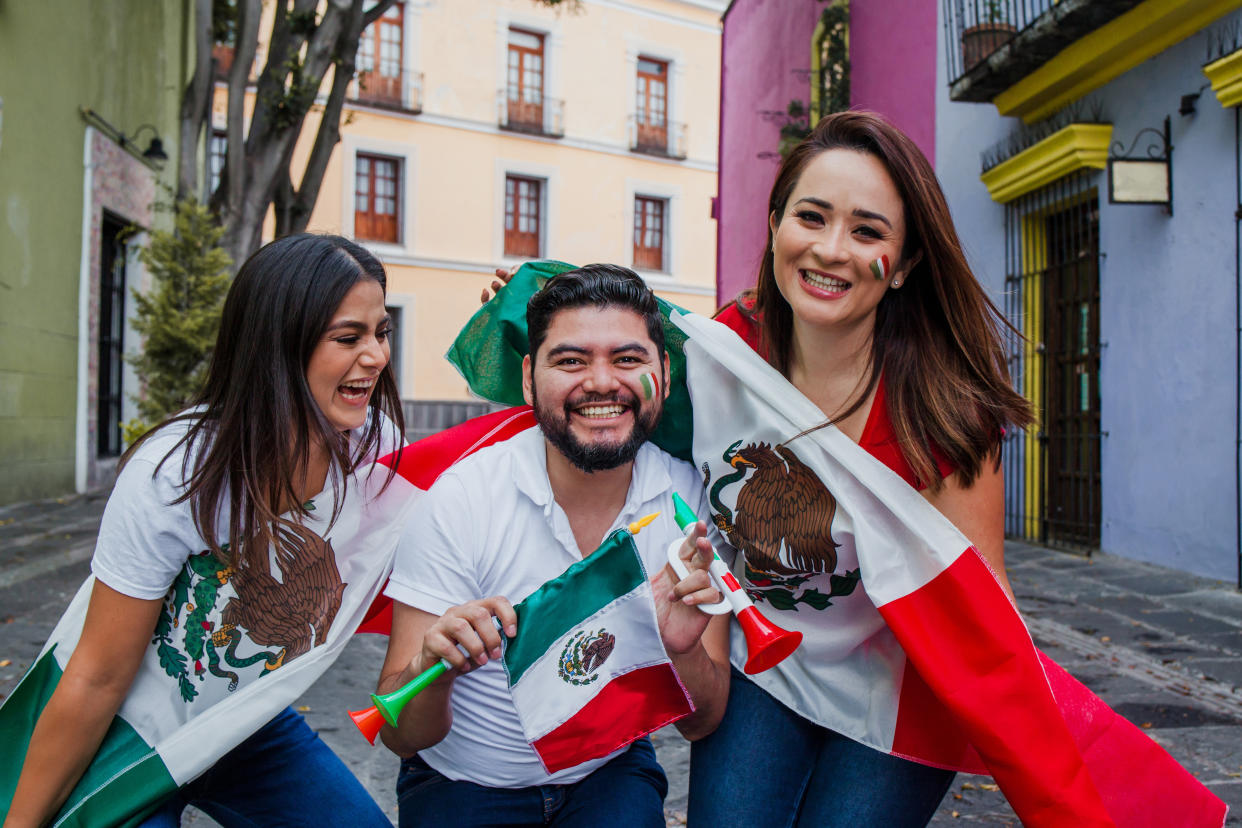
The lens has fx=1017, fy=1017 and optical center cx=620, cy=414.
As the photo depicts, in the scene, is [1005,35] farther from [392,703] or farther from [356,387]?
[392,703]

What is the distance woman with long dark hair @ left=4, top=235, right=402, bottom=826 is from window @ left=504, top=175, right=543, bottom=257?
22494mm

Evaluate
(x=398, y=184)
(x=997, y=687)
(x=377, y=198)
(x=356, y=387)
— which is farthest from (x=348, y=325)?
(x=398, y=184)

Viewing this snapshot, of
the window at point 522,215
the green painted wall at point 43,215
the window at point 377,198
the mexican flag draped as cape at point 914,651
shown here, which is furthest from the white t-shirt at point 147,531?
the window at point 522,215

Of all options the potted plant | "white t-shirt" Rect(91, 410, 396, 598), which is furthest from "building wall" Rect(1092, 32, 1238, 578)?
"white t-shirt" Rect(91, 410, 396, 598)

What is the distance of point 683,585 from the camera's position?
1.77 m

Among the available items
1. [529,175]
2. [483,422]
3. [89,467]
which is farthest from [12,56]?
[529,175]

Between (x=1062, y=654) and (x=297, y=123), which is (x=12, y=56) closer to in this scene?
(x=297, y=123)

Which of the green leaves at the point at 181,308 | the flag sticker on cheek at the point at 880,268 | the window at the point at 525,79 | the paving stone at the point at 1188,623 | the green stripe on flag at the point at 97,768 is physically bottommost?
the paving stone at the point at 1188,623

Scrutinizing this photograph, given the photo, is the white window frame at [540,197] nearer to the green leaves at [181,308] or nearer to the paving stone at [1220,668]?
the green leaves at [181,308]

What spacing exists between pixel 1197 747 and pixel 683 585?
2.49 meters

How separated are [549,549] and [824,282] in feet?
2.72

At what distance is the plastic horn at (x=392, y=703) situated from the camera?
164cm

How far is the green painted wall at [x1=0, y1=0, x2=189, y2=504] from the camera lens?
8539 millimetres

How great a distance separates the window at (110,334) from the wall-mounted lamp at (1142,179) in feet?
31.7
